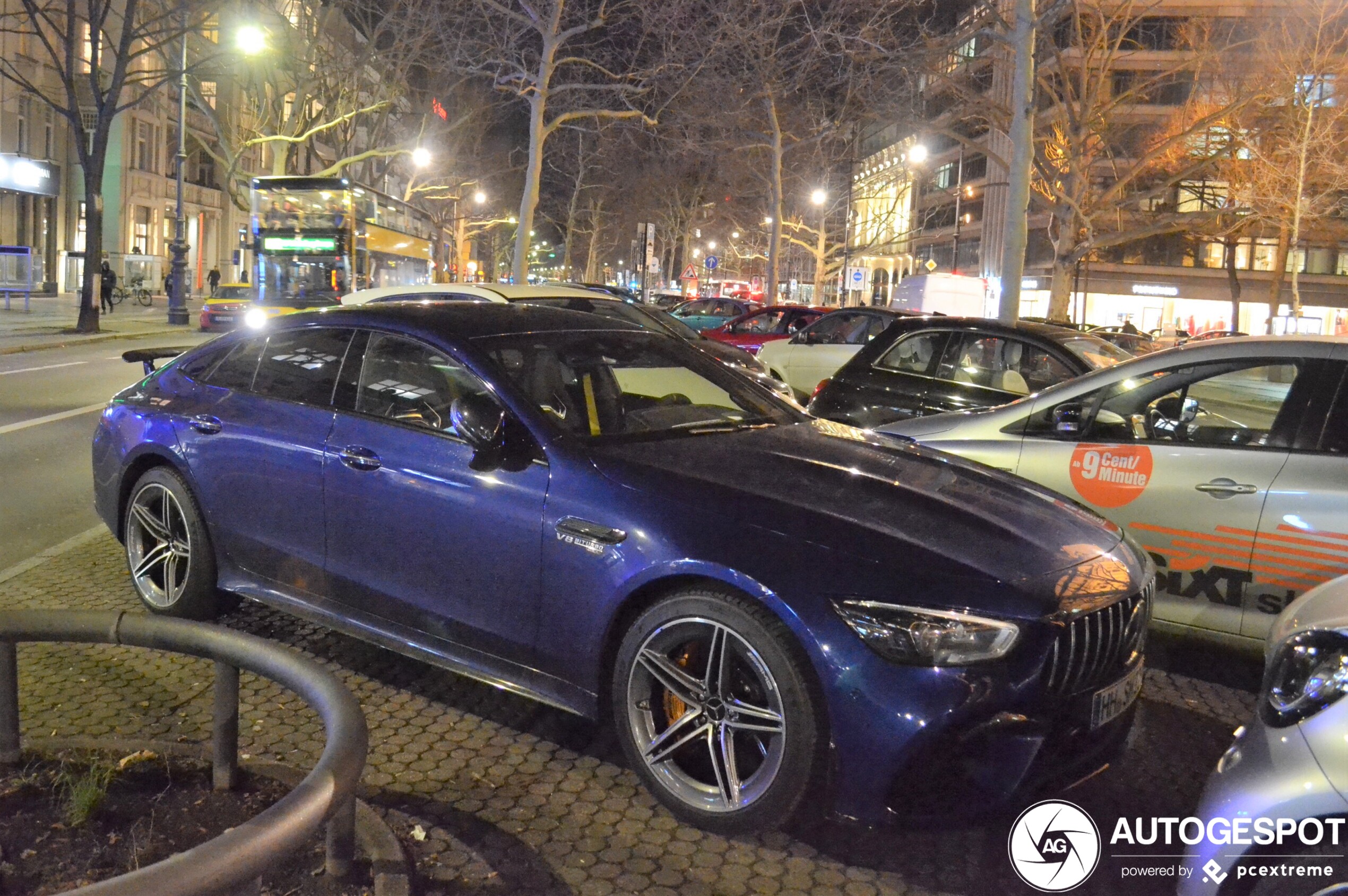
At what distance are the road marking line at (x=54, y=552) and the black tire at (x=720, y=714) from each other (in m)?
4.23

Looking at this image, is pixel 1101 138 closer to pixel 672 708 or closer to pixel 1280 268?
pixel 1280 268

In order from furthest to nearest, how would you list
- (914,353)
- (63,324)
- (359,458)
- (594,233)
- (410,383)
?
1. (594,233)
2. (63,324)
3. (914,353)
4. (410,383)
5. (359,458)

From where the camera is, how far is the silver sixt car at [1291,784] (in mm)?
2473

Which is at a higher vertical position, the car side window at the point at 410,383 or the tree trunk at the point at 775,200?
the tree trunk at the point at 775,200

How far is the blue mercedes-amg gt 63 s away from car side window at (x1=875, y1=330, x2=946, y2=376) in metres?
4.64

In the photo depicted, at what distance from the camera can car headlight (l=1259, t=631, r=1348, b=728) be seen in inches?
105

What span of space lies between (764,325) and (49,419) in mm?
12013

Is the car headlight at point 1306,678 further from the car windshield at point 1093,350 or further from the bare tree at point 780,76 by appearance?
the bare tree at point 780,76

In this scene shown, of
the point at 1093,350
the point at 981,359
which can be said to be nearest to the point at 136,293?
A: the point at 981,359

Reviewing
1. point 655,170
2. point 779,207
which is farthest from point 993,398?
point 655,170

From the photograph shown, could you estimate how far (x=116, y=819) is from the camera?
3.37 meters

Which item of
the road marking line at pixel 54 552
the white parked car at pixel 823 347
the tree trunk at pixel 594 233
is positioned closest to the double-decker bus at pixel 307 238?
the white parked car at pixel 823 347

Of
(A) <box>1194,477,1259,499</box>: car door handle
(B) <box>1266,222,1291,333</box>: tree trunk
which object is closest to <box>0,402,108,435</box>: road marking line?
(A) <box>1194,477,1259,499</box>: car door handle

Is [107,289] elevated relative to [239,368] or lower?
elevated
